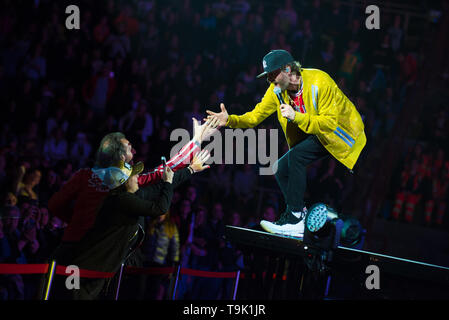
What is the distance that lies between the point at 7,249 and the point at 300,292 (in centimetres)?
291

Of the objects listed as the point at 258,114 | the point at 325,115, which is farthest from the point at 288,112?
the point at 258,114

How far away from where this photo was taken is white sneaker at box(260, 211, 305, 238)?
445 centimetres

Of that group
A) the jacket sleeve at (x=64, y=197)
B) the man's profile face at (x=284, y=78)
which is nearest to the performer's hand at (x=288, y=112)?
the man's profile face at (x=284, y=78)

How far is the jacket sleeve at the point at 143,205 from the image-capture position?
4035 millimetres

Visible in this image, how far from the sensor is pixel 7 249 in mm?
5270

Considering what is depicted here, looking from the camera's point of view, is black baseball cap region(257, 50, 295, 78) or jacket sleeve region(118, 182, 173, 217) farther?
black baseball cap region(257, 50, 295, 78)

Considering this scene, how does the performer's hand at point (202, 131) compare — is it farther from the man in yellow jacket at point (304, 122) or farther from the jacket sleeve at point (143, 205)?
the jacket sleeve at point (143, 205)

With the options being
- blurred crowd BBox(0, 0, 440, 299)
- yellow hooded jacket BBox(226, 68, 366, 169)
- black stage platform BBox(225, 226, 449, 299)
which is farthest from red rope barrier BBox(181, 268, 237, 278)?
yellow hooded jacket BBox(226, 68, 366, 169)

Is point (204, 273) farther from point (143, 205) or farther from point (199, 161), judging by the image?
point (143, 205)

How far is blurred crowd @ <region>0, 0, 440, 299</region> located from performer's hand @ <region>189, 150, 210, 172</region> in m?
1.80

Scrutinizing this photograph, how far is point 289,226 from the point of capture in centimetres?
446

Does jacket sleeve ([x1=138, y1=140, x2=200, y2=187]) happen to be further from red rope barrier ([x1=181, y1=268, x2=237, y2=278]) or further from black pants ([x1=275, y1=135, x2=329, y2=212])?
red rope barrier ([x1=181, y1=268, x2=237, y2=278])

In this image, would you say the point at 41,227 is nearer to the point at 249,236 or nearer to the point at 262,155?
the point at 249,236
